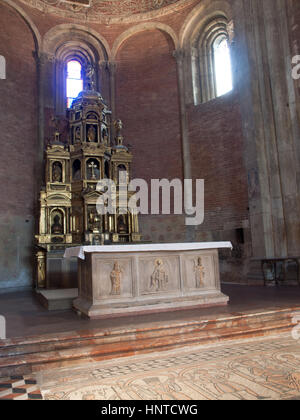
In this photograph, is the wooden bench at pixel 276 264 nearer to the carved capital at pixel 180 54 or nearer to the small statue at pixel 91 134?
the small statue at pixel 91 134

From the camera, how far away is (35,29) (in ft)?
42.8

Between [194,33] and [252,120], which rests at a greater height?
[194,33]

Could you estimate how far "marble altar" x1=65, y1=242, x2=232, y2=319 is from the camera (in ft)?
18.4

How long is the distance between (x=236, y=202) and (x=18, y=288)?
7.82 m

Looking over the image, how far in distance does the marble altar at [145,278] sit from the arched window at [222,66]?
29.3 ft

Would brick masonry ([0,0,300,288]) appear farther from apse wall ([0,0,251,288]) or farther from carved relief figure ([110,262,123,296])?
carved relief figure ([110,262,123,296])

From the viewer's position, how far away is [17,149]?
12.0m

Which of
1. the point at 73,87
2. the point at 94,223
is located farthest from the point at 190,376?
the point at 73,87

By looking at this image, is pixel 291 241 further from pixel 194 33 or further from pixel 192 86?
pixel 194 33

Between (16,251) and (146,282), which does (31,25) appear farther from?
(146,282)

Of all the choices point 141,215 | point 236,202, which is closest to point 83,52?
point 141,215

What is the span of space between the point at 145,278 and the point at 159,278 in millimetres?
254
